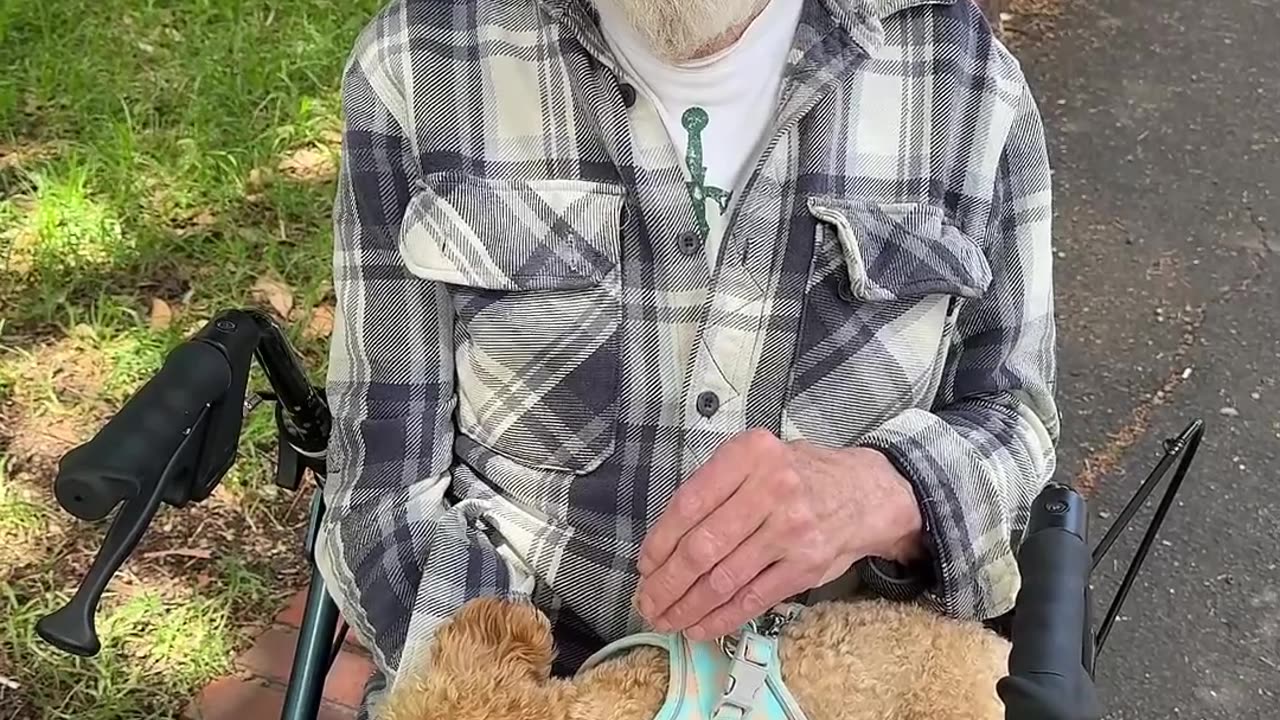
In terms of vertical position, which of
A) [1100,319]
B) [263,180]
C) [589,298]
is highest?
[589,298]

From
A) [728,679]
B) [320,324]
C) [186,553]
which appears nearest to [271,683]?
[186,553]

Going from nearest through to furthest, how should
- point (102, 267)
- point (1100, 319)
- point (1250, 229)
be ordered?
point (102, 267) → point (1100, 319) → point (1250, 229)

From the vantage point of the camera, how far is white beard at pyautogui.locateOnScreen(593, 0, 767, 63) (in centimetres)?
115

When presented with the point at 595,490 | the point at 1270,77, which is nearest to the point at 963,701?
the point at 595,490

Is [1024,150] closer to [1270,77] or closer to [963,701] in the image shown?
[963,701]

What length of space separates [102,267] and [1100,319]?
5.99 ft

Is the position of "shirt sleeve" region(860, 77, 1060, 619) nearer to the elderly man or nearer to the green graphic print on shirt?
the elderly man

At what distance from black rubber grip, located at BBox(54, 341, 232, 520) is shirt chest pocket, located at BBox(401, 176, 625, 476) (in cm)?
19

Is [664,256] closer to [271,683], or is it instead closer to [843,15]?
[843,15]

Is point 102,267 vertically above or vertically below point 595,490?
below

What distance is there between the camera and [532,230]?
4.00 feet

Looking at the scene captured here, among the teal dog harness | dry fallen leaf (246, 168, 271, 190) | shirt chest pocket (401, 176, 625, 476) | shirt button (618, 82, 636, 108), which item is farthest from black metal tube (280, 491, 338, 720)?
dry fallen leaf (246, 168, 271, 190)

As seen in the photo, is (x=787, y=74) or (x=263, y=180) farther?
(x=263, y=180)

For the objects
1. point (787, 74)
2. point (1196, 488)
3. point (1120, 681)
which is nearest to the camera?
point (787, 74)
